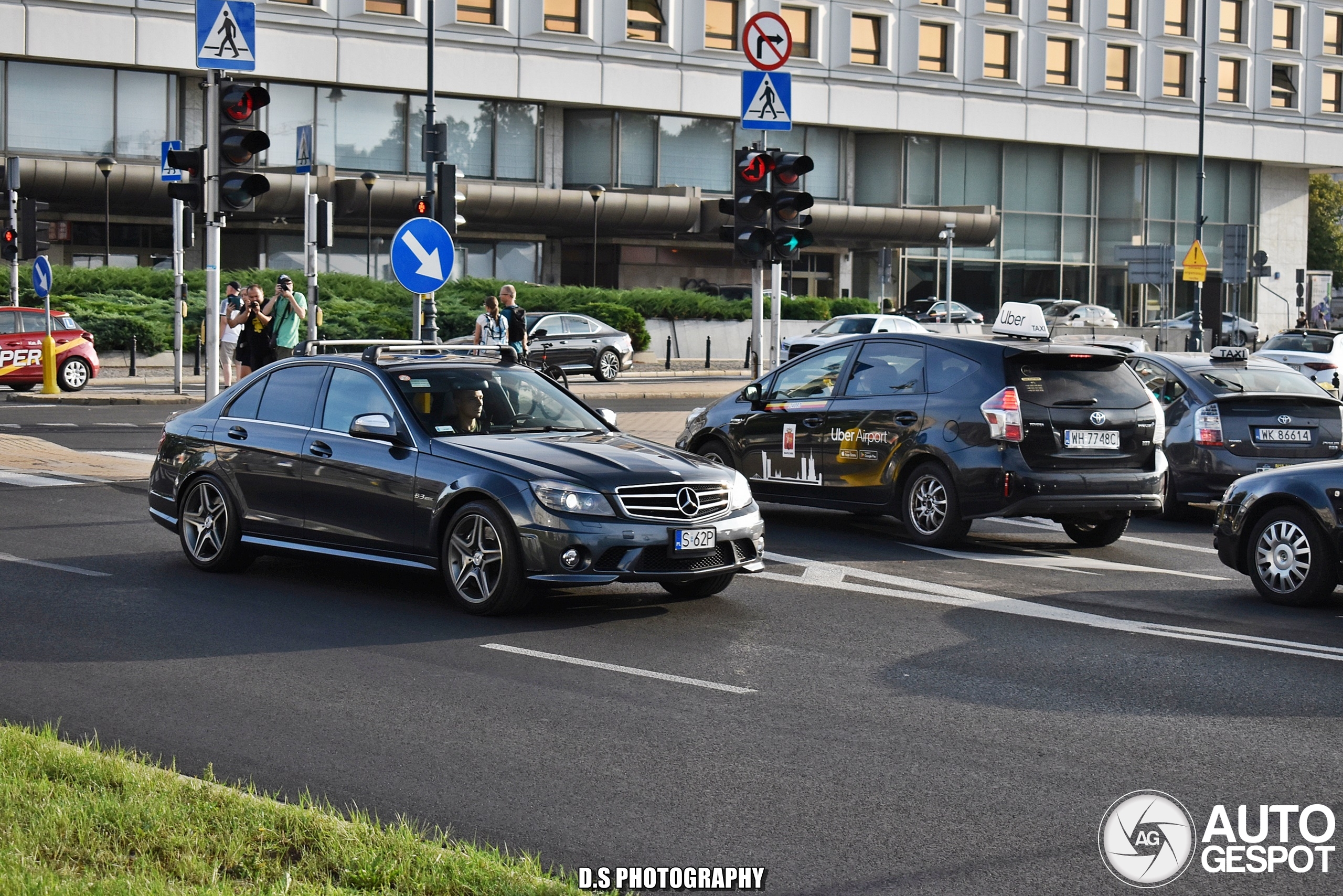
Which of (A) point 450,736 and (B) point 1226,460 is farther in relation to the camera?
(B) point 1226,460

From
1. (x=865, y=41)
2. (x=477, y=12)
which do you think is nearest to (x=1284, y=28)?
(x=865, y=41)

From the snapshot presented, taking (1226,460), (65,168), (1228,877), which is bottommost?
(1228,877)

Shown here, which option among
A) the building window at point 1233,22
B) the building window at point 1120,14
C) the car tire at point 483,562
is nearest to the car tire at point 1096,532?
the car tire at point 483,562

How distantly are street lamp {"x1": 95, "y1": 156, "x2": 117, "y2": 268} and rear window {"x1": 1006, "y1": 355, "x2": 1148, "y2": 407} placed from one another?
125 ft

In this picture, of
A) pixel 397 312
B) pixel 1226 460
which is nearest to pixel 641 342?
pixel 397 312

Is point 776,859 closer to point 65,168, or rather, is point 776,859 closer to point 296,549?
point 296,549

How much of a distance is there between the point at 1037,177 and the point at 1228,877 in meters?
63.3

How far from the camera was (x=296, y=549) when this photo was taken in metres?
10.5

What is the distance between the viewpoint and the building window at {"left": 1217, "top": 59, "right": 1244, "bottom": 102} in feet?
224

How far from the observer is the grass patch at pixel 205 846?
4539 millimetres

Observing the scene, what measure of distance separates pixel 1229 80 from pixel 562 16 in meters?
29.5

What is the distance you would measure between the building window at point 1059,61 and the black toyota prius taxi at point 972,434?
5398 centimetres

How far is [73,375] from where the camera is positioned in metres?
30.7

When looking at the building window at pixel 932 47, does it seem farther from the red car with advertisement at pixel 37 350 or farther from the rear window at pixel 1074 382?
the rear window at pixel 1074 382
